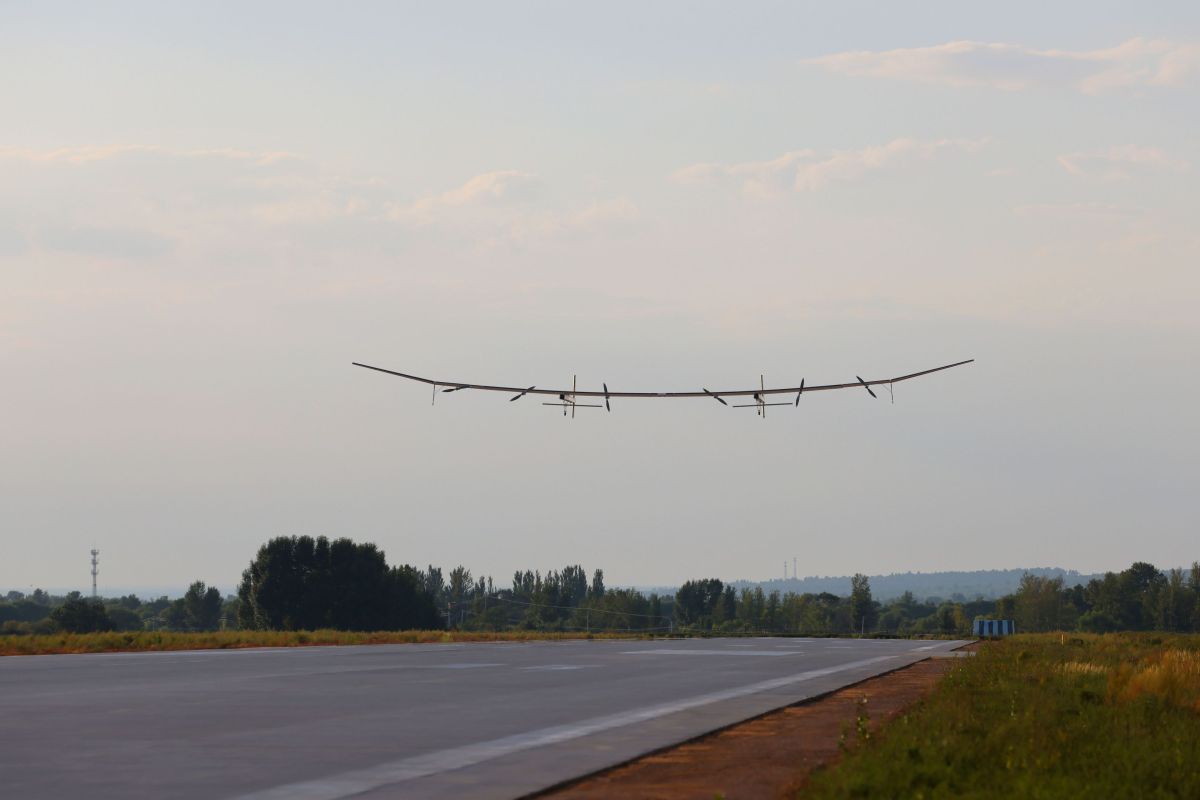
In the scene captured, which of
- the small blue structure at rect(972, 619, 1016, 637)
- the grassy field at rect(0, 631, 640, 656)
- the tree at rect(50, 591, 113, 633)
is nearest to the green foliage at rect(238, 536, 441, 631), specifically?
the tree at rect(50, 591, 113, 633)

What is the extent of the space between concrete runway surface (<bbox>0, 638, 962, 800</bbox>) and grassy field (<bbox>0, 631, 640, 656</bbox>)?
420 inches

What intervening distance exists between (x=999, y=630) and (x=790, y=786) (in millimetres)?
72738

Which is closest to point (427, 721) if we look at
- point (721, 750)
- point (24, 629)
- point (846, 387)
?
point (721, 750)

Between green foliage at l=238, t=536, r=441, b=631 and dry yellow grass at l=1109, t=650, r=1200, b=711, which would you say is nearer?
dry yellow grass at l=1109, t=650, r=1200, b=711

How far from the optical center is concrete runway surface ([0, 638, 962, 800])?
14.0m

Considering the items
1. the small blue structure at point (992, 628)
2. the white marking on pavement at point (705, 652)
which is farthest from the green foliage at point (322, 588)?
the white marking on pavement at point (705, 652)

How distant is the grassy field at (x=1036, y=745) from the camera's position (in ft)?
42.8

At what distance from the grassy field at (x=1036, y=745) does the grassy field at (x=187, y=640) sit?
104ft

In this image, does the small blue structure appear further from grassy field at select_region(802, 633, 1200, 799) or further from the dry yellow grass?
grassy field at select_region(802, 633, 1200, 799)

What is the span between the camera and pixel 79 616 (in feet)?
404

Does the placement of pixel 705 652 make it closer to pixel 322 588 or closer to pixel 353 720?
pixel 353 720

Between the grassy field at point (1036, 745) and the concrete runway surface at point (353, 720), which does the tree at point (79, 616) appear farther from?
the grassy field at point (1036, 745)

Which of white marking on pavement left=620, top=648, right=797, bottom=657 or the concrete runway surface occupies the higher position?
the concrete runway surface

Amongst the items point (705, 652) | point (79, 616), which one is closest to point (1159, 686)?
point (705, 652)
